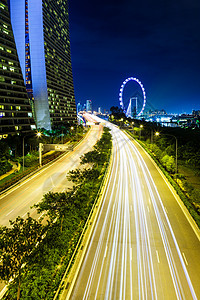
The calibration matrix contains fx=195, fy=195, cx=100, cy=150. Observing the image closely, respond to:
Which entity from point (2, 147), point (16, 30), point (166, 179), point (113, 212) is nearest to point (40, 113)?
point (16, 30)

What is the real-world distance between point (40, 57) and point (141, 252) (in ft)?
414

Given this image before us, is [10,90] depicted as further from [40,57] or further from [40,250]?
[40,250]

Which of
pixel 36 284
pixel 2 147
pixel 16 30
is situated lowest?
pixel 36 284

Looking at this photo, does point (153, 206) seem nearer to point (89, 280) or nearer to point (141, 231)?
point (141, 231)

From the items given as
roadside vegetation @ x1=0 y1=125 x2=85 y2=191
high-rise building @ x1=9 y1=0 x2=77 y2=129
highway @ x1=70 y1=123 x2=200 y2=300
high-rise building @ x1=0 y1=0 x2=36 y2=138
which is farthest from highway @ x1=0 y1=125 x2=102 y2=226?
high-rise building @ x1=9 y1=0 x2=77 y2=129

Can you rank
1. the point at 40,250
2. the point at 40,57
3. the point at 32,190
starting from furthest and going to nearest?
the point at 40,57 < the point at 32,190 < the point at 40,250

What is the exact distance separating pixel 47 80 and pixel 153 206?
113963 millimetres

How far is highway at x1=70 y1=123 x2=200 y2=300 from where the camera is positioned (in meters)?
13.4

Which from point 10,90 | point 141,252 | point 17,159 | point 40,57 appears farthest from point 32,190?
point 40,57

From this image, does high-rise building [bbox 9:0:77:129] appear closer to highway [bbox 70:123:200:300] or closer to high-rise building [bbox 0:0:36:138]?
high-rise building [bbox 0:0:36:138]

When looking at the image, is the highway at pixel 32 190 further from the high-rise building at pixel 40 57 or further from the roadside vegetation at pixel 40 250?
the high-rise building at pixel 40 57

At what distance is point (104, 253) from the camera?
17.1m

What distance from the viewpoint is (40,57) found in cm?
11775

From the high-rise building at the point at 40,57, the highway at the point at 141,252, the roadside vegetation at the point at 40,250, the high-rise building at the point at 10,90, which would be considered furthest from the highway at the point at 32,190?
the high-rise building at the point at 40,57
